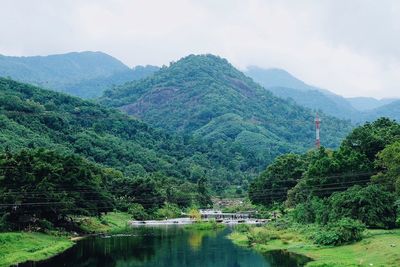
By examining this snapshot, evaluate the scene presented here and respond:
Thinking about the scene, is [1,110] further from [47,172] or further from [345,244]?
[345,244]

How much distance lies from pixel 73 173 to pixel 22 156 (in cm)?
828

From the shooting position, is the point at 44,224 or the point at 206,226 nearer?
the point at 44,224

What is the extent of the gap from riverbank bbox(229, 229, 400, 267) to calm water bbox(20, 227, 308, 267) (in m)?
1.95

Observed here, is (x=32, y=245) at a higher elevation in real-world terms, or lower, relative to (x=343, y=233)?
lower

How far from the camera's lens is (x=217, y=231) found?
87.3 meters

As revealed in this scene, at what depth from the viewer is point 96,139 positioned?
160m

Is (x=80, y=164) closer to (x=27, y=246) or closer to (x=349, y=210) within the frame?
(x=27, y=246)

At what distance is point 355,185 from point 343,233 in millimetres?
13398

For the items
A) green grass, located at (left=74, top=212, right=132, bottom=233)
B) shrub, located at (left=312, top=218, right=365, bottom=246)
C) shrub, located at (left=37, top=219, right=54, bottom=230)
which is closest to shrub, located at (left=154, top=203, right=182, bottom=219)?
green grass, located at (left=74, top=212, right=132, bottom=233)

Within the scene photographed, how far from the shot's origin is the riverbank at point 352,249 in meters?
43.6

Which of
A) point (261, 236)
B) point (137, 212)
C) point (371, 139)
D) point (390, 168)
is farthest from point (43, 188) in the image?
point (371, 139)

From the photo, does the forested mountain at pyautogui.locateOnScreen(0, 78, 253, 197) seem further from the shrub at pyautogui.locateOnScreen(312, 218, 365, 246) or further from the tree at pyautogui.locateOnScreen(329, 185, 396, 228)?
the shrub at pyautogui.locateOnScreen(312, 218, 365, 246)

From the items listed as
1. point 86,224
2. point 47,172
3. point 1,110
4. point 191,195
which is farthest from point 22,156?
point 1,110

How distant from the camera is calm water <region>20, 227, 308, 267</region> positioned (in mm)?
52625
